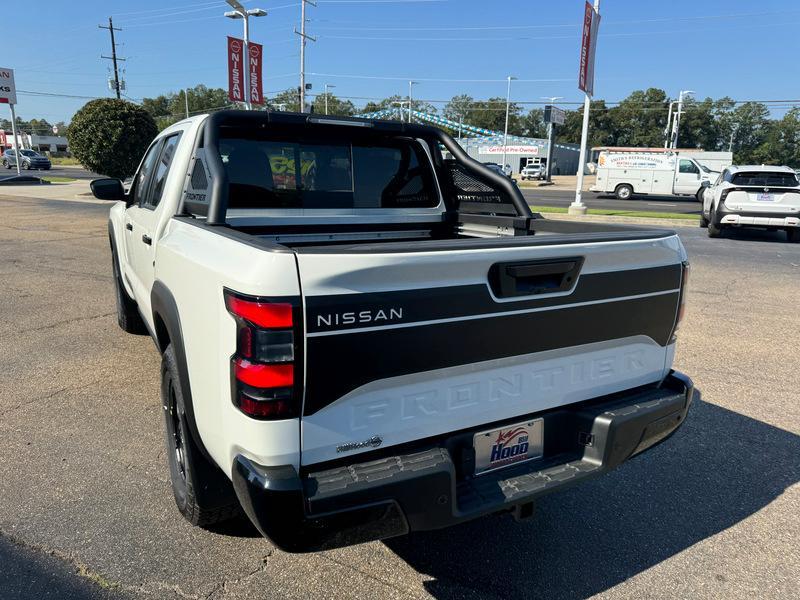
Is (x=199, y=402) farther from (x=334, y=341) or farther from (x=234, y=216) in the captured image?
(x=234, y=216)

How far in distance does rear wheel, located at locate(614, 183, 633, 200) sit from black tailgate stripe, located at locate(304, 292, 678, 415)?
29497mm

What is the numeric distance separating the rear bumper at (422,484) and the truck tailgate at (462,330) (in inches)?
3.2

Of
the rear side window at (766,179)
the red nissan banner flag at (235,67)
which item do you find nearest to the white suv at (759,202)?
the rear side window at (766,179)

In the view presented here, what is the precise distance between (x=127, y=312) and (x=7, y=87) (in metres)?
30.3

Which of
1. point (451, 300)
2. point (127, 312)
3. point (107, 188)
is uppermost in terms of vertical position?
point (107, 188)

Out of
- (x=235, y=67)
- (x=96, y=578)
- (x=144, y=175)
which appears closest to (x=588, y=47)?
(x=235, y=67)

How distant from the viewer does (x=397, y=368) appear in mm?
1966

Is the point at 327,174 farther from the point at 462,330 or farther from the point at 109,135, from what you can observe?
the point at 109,135

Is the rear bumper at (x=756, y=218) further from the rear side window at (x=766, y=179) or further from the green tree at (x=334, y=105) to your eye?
the green tree at (x=334, y=105)

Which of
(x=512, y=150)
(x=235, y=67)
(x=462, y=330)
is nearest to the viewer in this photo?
(x=462, y=330)

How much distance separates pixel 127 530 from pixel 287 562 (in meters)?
0.82

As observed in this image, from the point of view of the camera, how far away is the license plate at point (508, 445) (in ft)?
7.34

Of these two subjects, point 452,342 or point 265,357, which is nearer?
point 265,357

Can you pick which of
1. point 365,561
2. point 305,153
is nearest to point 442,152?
point 305,153
